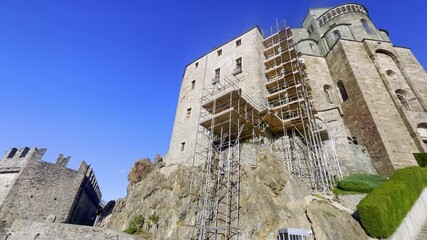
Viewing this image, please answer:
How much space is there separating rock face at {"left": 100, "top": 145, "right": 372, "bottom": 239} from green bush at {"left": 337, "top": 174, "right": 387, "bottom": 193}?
237 centimetres

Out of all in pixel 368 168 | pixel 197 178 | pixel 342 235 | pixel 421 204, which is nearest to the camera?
pixel 342 235

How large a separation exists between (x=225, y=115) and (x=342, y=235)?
8205 millimetres

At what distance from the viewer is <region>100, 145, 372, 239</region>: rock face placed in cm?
941

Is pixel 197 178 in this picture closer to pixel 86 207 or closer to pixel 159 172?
pixel 159 172

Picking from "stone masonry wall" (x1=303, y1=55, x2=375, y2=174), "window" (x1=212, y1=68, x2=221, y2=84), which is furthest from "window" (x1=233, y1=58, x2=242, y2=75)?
"stone masonry wall" (x1=303, y1=55, x2=375, y2=174)

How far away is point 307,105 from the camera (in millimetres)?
16578

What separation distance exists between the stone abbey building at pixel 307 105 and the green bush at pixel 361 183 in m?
1.44

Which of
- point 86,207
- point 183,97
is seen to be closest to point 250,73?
point 183,97

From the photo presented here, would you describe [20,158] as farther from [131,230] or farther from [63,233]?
[131,230]

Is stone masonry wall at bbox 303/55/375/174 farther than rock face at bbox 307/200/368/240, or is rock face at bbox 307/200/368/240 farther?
stone masonry wall at bbox 303/55/375/174

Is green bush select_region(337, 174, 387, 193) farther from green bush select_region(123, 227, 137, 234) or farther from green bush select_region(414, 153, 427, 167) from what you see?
green bush select_region(123, 227, 137, 234)

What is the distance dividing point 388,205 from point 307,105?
875cm

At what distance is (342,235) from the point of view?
28.1ft

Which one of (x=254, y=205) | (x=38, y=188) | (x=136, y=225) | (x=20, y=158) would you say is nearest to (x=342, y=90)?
(x=254, y=205)
